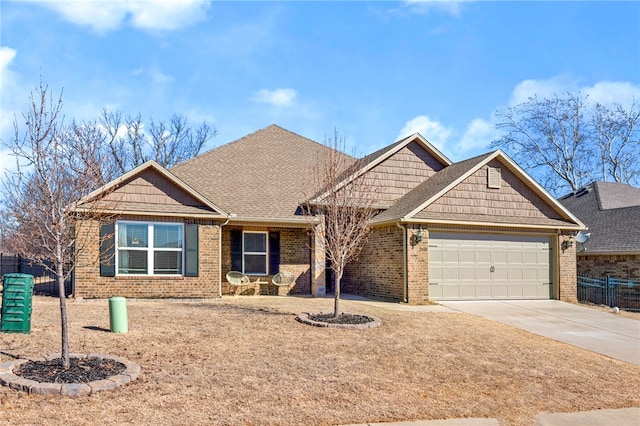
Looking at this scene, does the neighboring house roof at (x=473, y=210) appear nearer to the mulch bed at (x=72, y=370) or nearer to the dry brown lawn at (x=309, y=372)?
the dry brown lawn at (x=309, y=372)

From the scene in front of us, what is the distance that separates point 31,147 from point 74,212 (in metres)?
0.98

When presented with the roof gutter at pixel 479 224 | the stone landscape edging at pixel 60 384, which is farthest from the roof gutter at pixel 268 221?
the stone landscape edging at pixel 60 384

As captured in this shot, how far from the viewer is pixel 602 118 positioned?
127 ft

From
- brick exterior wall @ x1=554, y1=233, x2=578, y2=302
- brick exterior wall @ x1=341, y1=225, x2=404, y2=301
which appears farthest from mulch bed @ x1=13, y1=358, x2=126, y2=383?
brick exterior wall @ x1=554, y1=233, x2=578, y2=302

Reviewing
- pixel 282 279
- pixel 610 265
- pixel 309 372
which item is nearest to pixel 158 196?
pixel 282 279

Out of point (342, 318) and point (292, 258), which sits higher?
point (292, 258)

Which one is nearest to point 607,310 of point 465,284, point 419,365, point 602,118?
point 465,284

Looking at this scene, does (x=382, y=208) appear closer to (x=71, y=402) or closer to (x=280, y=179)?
(x=280, y=179)

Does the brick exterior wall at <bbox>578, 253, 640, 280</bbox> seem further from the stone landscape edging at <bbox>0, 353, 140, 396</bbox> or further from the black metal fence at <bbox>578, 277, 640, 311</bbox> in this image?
the stone landscape edging at <bbox>0, 353, 140, 396</bbox>

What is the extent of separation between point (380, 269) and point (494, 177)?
15.6 feet

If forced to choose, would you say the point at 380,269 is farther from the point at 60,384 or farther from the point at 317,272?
the point at 60,384

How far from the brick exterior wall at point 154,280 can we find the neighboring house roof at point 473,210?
5123 mm

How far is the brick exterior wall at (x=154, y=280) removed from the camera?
14344 mm

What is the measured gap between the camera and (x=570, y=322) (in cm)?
1361
